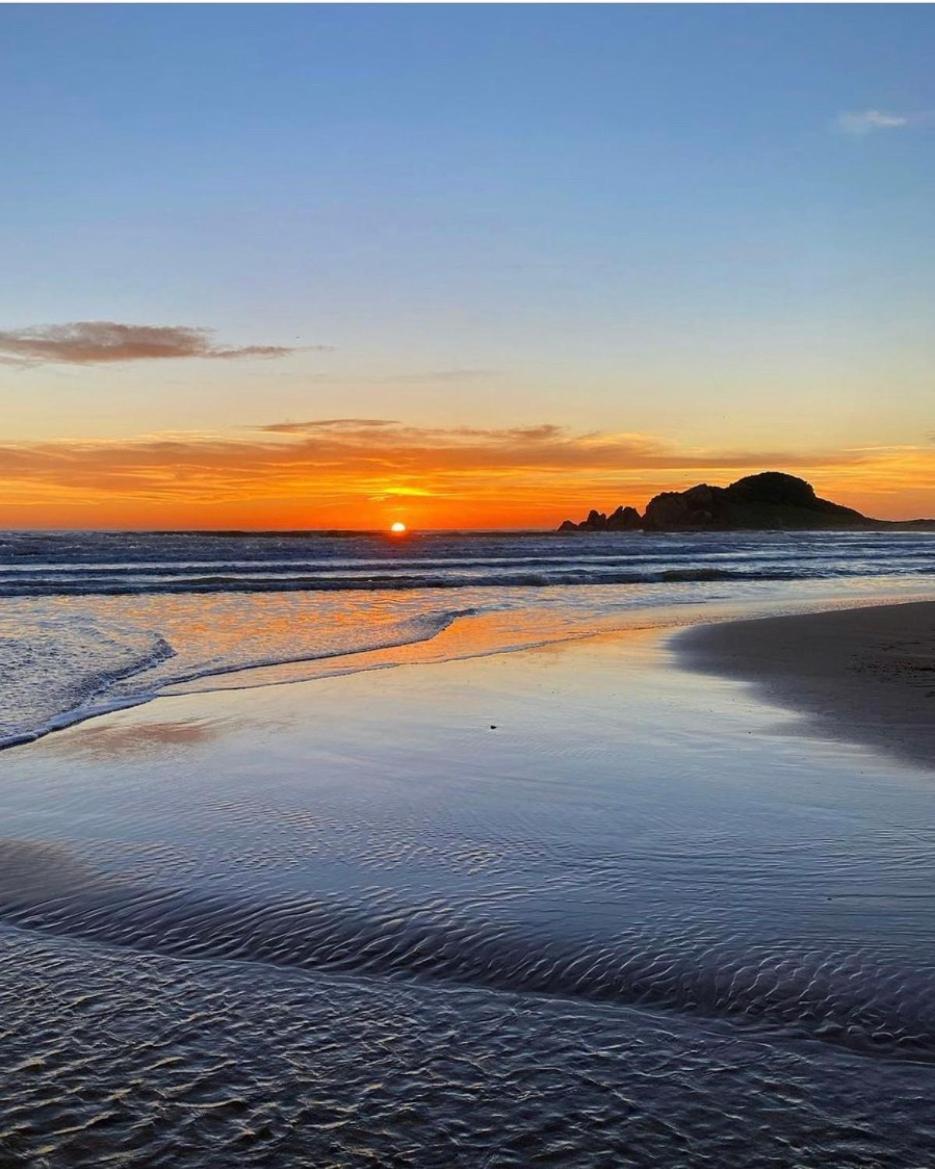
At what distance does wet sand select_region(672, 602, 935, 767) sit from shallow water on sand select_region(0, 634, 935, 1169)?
1389 millimetres

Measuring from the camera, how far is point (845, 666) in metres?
13.9

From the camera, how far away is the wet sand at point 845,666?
9.49 m

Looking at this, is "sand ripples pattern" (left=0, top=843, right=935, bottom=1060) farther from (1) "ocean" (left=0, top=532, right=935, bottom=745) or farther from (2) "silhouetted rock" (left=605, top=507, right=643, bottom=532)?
(2) "silhouetted rock" (left=605, top=507, right=643, bottom=532)

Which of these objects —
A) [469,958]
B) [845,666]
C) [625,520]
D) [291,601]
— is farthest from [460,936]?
[625,520]

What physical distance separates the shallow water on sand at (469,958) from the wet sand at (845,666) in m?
1.39

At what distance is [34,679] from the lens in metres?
12.7

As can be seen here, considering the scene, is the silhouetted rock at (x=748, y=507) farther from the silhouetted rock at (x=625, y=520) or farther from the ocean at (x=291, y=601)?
the ocean at (x=291, y=601)

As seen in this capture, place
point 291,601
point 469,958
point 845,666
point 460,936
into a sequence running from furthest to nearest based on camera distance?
point 291,601 → point 845,666 → point 460,936 → point 469,958

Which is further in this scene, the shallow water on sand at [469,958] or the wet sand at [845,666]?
the wet sand at [845,666]

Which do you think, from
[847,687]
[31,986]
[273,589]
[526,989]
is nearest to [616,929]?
[526,989]

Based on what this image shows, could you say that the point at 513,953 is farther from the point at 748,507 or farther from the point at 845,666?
the point at 748,507

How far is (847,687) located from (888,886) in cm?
731

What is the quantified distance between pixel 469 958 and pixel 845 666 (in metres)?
10.9

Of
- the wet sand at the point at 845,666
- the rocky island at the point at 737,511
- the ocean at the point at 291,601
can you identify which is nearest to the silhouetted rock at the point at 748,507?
the rocky island at the point at 737,511
